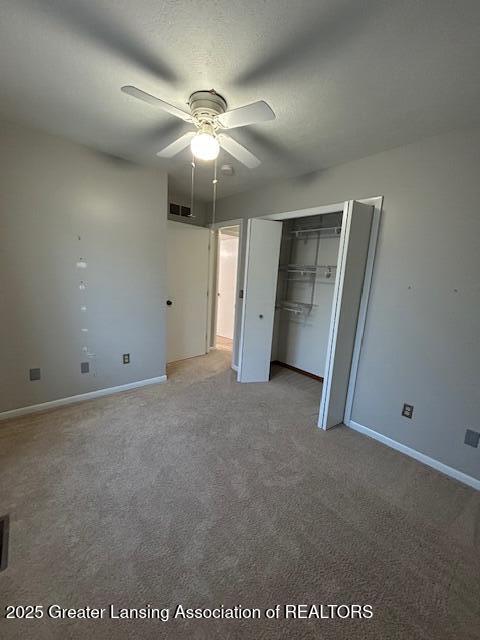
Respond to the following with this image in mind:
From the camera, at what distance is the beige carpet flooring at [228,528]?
1218 millimetres

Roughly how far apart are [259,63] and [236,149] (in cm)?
45

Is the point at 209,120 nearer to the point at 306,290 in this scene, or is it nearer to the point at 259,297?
the point at 259,297

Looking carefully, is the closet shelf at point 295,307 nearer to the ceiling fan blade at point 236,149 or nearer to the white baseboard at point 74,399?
the white baseboard at point 74,399

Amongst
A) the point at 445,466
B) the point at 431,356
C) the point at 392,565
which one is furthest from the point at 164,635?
the point at 431,356

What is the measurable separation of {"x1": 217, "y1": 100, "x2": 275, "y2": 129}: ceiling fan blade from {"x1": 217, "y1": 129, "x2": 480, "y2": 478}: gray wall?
151 centimetres

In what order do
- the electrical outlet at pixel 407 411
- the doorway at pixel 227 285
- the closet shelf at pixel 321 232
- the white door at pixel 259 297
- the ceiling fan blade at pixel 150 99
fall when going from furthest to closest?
the doorway at pixel 227 285, the closet shelf at pixel 321 232, the white door at pixel 259 297, the electrical outlet at pixel 407 411, the ceiling fan blade at pixel 150 99

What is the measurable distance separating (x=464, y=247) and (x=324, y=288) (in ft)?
6.04

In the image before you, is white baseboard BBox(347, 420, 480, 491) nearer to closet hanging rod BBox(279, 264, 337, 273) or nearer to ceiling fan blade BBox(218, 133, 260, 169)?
closet hanging rod BBox(279, 264, 337, 273)

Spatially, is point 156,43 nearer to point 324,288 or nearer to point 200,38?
point 200,38

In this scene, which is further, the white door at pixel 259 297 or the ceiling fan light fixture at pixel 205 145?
the white door at pixel 259 297

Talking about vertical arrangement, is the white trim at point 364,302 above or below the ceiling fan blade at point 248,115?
below

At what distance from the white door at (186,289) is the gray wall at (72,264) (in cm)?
67

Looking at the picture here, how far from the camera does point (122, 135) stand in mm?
2307

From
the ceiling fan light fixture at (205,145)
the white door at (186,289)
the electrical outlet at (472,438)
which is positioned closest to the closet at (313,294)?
the electrical outlet at (472,438)
